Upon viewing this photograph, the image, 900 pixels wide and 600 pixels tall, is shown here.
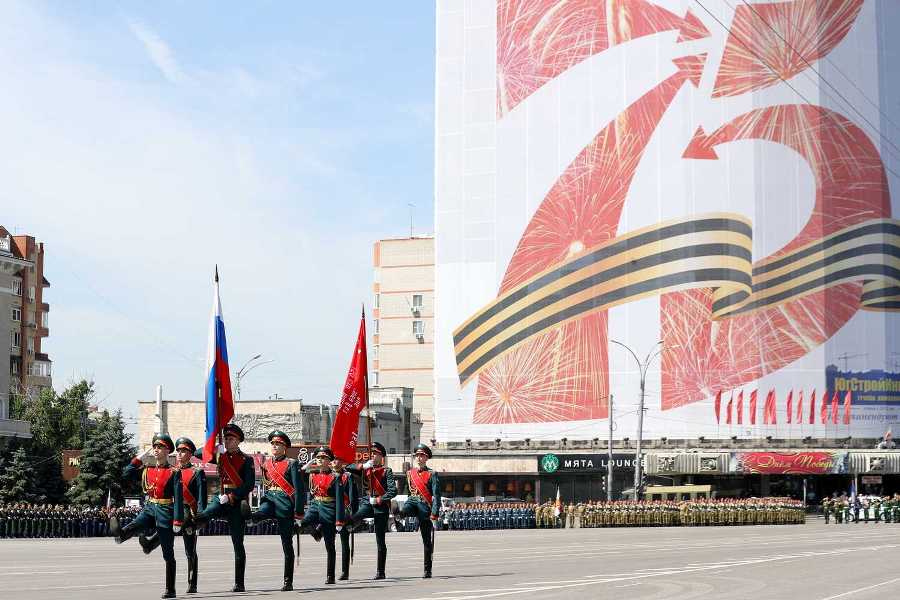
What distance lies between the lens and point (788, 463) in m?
83.8

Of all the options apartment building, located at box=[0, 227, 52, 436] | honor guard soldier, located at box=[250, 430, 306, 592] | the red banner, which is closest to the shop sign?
the red banner

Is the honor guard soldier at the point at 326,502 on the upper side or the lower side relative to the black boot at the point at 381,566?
upper

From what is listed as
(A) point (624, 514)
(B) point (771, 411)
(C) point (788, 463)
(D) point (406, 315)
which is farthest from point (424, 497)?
(D) point (406, 315)

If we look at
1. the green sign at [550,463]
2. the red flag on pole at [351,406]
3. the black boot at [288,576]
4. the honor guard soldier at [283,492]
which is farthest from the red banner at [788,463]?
the black boot at [288,576]

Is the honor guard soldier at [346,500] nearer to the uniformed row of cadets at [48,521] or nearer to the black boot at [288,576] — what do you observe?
the black boot at [288,576]

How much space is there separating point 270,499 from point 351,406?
3358 millimetres

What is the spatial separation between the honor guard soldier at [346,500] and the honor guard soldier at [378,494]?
0.40 meters

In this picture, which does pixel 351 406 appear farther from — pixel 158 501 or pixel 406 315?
pixel 406 315

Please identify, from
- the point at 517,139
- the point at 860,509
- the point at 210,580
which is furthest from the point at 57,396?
the point at 210,580

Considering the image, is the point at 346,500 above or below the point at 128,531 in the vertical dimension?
above

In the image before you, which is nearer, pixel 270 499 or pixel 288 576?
pixel 288 576

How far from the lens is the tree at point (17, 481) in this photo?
69.1 meters

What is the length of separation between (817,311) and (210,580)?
75540 mm

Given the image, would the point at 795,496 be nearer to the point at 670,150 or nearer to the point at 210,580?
the point at 670,150
